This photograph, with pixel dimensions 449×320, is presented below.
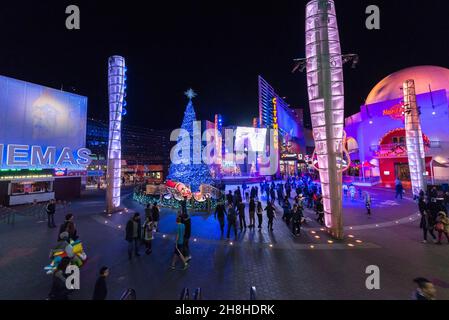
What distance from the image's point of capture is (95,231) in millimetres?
11562

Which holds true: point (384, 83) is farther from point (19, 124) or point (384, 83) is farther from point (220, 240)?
point (19, 124)

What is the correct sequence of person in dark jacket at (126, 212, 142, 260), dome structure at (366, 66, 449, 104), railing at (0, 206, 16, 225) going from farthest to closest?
dome structure at (366, 66, 449, 104)
railing at (0, 206, 16, 225)
person in dark jacket at (126, 212, 142, 260)

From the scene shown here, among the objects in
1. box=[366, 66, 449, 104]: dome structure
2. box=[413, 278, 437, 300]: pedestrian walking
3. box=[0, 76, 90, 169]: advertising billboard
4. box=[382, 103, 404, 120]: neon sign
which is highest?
box=[366, 66, 449, 104]: dome structure

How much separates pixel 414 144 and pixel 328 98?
57.5 ft

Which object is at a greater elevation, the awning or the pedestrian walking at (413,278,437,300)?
the awning

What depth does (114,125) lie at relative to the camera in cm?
1661

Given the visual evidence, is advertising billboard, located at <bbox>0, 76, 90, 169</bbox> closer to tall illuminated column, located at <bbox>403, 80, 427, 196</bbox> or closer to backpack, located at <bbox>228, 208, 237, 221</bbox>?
backpack, located at <bbox>228, 208, 237, 221</bbox>

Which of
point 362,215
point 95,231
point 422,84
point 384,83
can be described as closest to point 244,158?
point 384,83

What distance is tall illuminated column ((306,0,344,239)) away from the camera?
1070 centimetres

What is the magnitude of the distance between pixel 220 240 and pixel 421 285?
23.8 ft

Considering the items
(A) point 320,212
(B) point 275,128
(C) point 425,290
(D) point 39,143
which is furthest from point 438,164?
(D) point 39,143

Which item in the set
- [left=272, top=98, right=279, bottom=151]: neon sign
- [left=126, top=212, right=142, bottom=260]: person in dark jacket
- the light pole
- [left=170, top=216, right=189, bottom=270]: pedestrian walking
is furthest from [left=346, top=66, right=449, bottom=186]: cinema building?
[left=126, top=212, right=142, bottom=260]: person in dark jacket

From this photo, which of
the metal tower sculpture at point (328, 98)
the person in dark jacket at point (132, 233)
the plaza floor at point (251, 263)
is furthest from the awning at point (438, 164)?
the person in dark jacket at point (132, 233)

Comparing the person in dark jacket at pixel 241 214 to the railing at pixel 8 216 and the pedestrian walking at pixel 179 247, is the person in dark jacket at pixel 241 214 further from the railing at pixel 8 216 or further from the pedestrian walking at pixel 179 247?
the railing at pixel 8 216
